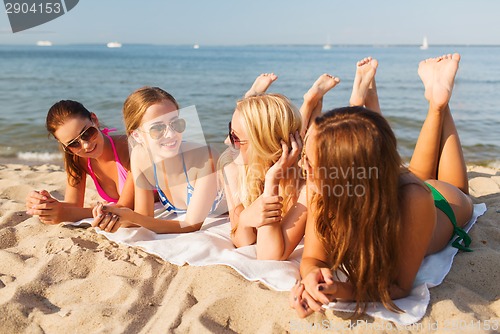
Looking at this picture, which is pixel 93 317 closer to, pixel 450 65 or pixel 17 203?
pixel 17 203

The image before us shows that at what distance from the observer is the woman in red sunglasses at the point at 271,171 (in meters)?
2.87

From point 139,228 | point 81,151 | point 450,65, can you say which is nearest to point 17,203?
point 81,151

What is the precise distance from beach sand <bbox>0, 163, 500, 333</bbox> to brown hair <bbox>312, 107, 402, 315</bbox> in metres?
0.27

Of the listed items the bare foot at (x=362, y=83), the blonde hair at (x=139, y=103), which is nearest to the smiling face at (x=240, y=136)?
the blonde hair at (x=139, y=103)

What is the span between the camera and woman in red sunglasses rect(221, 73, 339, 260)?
2869 mm

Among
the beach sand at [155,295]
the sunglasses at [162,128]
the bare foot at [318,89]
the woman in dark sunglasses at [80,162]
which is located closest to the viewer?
the beach sand at [155,295]

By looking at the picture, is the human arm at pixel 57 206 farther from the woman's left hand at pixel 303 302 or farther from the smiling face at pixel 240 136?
the woman's left hand at pixel 303 302

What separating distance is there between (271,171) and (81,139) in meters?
1.84

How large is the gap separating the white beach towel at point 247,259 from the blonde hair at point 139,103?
0.83m

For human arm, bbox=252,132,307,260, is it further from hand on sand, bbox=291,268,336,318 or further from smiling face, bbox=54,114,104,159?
A: smiling face, bbox=54,114,104,159
